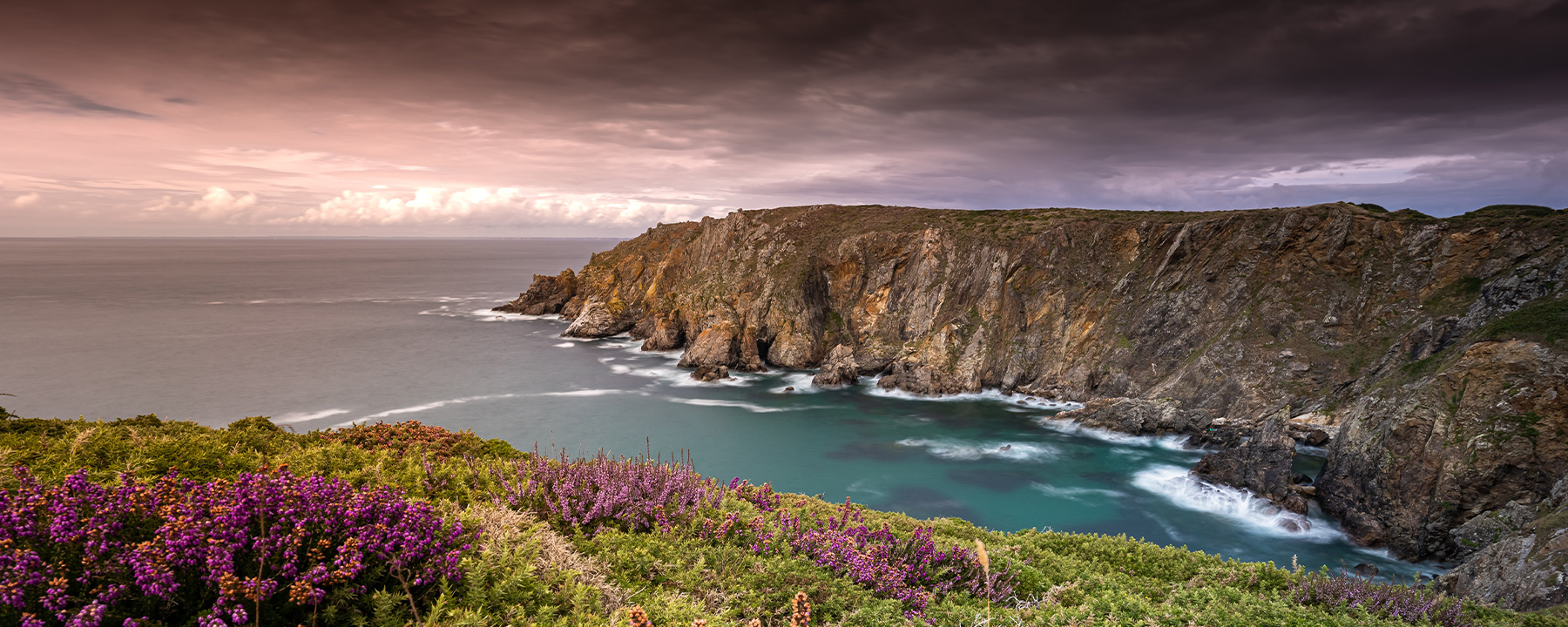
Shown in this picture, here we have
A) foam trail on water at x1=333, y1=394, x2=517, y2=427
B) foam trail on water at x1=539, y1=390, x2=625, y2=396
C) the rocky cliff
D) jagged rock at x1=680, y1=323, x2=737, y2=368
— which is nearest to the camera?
the rocky cliff

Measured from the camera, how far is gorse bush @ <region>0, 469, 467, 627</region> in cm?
417

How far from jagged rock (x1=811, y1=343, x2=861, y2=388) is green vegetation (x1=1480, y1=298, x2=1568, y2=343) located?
142 feet

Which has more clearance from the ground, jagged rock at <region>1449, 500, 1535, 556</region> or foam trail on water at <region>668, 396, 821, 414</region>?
jagged rock at <region>1449, 500, 1535, 556</region>

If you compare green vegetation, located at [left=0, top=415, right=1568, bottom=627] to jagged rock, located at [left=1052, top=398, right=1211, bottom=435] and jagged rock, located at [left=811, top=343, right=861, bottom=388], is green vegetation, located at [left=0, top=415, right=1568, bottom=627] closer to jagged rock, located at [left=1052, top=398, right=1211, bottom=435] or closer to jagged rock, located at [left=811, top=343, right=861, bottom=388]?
jagged rock, located at [left=1052, top=398, right=1211, bottom=435]

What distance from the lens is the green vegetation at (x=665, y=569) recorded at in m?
5.93

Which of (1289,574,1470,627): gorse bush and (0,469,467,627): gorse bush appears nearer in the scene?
(0,469,467,627): gorse bush

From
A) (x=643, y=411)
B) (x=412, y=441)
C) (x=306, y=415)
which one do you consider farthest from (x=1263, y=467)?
(x=306, y=415)

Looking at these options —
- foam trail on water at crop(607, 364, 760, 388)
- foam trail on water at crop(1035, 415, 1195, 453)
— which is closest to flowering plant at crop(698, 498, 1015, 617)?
foam trail on water at crop(1035, 415, 1195, 453)

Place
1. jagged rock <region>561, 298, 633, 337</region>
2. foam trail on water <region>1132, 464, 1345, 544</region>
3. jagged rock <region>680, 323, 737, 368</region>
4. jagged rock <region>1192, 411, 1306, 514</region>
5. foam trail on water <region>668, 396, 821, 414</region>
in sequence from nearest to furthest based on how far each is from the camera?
foam trail on water <region>1132, 464, 1345, 544</region>
jagged rock <region>1192, 411, 1306, 514</region>
foam trail on water <region>668, 396, 821, 414</region>
jagged rock <region>680, 323, 737, 368</region>
jagged rock <region>561, 298, 633, 337</region>

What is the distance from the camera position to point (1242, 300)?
2096 inches

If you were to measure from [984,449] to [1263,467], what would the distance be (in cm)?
1629

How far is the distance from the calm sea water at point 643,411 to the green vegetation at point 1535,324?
11939 millimetres

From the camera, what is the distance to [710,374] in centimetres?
6481

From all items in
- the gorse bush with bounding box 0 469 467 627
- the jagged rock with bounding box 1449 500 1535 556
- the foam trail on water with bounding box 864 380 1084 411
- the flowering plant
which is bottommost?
the foam trail on water with bounding box 864 380 1084 411
